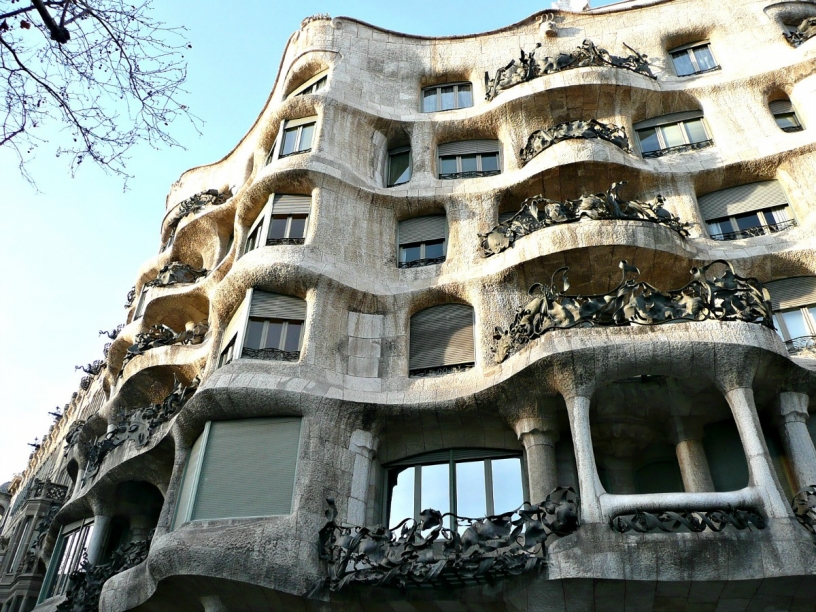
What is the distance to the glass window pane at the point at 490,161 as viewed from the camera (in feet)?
61.9

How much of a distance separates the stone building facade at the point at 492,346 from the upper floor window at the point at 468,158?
9 cm

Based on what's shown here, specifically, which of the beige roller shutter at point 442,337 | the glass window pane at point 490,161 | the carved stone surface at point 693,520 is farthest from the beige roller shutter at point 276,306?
the carved stone surface at point 693,520

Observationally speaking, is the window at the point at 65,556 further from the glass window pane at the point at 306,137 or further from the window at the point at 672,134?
the window at the point at 672,134

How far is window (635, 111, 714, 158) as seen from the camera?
18.0 m

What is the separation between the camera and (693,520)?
1052cm

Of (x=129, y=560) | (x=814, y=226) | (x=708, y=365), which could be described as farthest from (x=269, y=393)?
(x=814, y=226)

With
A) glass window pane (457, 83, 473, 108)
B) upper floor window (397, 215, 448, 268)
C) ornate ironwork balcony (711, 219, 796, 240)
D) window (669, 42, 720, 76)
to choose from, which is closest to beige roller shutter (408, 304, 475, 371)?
upper floor window (397, 215, 448, 268)

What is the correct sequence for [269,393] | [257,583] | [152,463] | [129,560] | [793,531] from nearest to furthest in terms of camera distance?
[793,531] < [257,583] < [269,393] < [129,560] < [152,463]

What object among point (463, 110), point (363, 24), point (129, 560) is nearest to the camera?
point (129, 560)

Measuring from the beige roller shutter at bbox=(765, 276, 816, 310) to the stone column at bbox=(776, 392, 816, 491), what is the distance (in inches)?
112

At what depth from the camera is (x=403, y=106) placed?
20.6 m

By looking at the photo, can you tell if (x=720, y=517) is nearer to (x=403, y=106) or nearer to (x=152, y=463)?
(x=152, y=463)

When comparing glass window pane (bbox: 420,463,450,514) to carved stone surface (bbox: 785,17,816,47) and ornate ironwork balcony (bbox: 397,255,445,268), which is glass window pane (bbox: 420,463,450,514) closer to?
ornate ironwork balcony (bbox: 397,255,445,268)

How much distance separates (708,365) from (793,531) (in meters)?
2.90
